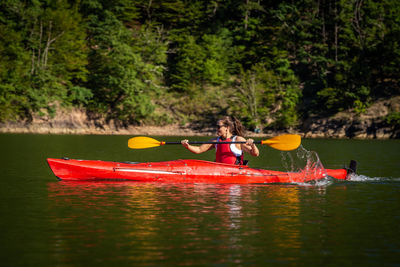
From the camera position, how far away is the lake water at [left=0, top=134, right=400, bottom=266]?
614 centimetres

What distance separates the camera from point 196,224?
25.8ft

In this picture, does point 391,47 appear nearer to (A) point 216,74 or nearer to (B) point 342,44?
(B) point 342,44

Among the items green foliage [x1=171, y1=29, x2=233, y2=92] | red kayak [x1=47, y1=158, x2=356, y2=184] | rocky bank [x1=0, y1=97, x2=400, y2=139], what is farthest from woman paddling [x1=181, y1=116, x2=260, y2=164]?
green foliage [x1=171, y1=29, x2=233, y2=92]

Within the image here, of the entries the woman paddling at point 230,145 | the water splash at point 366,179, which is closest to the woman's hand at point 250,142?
the woman paddling at point 230,145

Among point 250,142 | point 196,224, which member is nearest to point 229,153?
point 250,142

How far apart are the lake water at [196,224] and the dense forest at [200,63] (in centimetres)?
3473

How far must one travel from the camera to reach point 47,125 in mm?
46812

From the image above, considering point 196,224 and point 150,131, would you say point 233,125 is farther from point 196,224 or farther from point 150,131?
point 150,131

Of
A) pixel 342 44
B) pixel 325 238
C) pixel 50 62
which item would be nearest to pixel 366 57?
pixel 342 44

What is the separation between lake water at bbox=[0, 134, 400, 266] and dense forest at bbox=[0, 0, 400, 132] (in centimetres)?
3473

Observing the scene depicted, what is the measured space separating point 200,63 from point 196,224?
1824 inches

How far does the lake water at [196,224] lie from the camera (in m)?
6.14

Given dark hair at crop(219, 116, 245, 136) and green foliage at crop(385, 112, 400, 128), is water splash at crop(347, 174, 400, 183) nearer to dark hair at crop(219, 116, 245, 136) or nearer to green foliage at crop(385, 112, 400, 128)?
dark hair at crop(219, 116, 245, 136)

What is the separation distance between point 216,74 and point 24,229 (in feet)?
153
